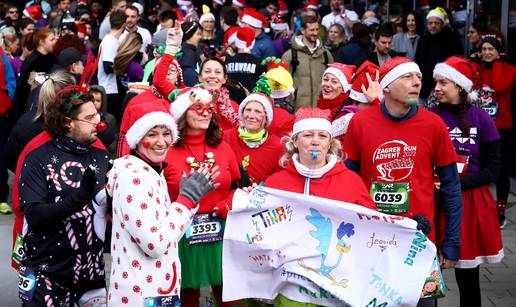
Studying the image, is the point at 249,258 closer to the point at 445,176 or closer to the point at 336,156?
the point at 336,156

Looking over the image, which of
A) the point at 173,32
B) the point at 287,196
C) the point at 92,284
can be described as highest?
the point at 173,32

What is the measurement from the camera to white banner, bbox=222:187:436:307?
512cm

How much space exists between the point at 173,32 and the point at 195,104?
1.87 metres

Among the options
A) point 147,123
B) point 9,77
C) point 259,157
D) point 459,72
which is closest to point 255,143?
point 259,157

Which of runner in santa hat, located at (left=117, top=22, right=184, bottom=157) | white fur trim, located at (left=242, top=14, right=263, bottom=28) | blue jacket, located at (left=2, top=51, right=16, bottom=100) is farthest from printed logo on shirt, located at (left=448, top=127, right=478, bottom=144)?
white fur trim, located at (left=242, top=14, right=263, bottom=28)

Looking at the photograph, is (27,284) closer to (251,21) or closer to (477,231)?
(477,231)

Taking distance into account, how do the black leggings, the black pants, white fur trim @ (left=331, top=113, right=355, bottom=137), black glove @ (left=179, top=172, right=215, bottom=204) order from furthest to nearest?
the black pants
white fur trim @ (left=331, top=113, right=355, bottom=137)
the black leggings
black glove @ (left=179, top=172, right=215, bottom=204)

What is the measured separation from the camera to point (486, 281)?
26.1ft

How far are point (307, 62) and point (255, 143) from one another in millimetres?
4897

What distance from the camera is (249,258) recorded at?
543 cm

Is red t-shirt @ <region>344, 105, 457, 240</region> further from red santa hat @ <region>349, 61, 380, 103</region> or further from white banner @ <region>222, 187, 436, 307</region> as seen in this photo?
red santa hat @ <region>349, 61, 380, 103</region>

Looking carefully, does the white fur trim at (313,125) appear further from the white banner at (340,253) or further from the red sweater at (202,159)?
the red sweater at (202,159)

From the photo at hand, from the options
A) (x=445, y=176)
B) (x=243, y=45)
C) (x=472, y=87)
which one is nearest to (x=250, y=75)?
(x=243, y=45)

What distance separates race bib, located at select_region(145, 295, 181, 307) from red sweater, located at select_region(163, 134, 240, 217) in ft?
4.04
